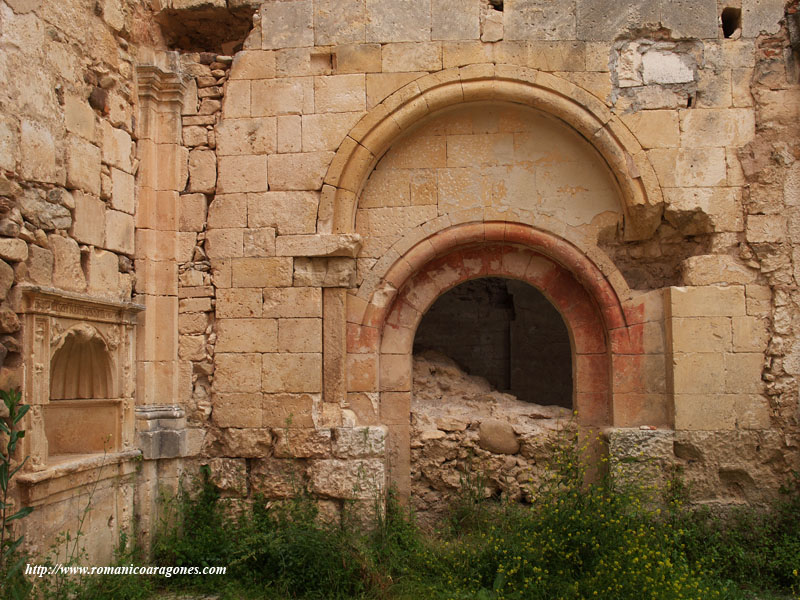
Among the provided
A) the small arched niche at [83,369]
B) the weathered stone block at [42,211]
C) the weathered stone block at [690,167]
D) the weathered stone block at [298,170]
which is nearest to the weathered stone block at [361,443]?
the small arched niche at [83,369]

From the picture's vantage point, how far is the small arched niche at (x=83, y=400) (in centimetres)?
500

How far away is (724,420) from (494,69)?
11.5ft

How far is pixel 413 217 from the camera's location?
5.88 meters

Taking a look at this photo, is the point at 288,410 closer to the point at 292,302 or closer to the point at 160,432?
the point at 292,302

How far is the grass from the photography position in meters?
4.64

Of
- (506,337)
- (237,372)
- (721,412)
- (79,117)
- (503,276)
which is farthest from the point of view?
(506,337)

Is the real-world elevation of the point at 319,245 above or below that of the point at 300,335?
above

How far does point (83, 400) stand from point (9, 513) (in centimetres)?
119

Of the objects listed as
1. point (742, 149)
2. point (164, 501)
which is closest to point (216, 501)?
point (164, 501)

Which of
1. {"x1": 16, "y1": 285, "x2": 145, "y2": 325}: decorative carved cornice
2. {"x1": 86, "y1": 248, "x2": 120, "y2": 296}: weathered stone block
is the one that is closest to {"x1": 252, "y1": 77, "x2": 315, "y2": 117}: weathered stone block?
{"x1": 86, "y1": 248, "x2": 120, "y2": 296}: weathered stone block

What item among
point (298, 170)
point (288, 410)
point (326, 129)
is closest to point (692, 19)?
point (326, 129)

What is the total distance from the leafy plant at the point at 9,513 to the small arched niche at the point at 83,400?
862mm

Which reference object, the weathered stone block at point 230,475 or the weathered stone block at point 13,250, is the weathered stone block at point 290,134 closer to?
the weathered stone block at point 13,250

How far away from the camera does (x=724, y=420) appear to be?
5352 millimetres
